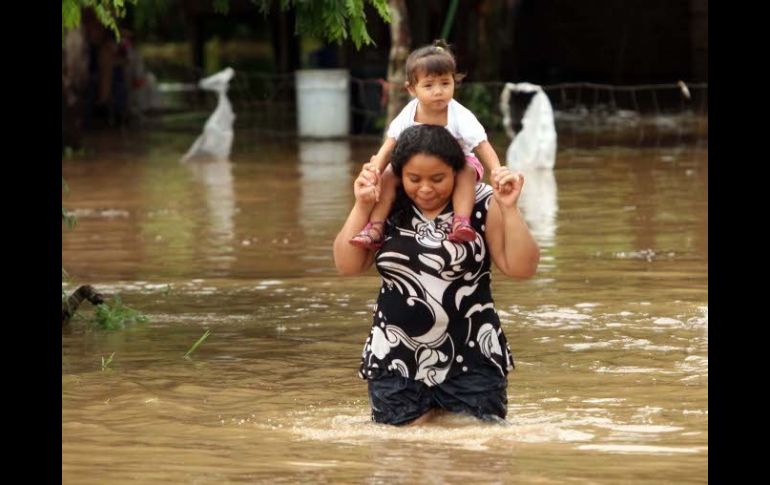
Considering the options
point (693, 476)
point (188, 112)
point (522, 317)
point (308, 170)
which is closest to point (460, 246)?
point (693, 476)

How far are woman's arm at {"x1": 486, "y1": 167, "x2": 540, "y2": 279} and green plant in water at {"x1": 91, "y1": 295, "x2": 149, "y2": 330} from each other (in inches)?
146

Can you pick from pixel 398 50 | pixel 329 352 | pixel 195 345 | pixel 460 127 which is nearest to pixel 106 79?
pixel 398 50

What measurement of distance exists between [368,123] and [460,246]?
20.4m

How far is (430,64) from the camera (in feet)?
19.8

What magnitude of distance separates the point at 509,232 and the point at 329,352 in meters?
2.66

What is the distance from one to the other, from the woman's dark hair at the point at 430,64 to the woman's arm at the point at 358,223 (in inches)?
15.1

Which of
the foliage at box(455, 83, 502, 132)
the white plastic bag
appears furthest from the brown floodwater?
the foliage at box(455, 83, 502, 132)

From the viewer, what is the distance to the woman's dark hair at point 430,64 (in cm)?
603

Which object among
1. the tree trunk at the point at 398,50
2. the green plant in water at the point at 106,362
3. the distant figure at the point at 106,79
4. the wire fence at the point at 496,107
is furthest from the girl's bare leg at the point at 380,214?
the distant figure at the point at 106,79

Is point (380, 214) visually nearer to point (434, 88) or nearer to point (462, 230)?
point (462, 230)

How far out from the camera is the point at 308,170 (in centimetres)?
2034

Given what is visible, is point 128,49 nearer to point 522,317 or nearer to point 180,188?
point 180,188

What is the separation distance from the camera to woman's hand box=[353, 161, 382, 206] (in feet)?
19.9

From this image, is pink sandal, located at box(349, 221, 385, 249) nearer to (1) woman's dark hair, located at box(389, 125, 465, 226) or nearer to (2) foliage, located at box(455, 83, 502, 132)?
(1) woman's dark hair, located at box(389, 125, 465, 226)
